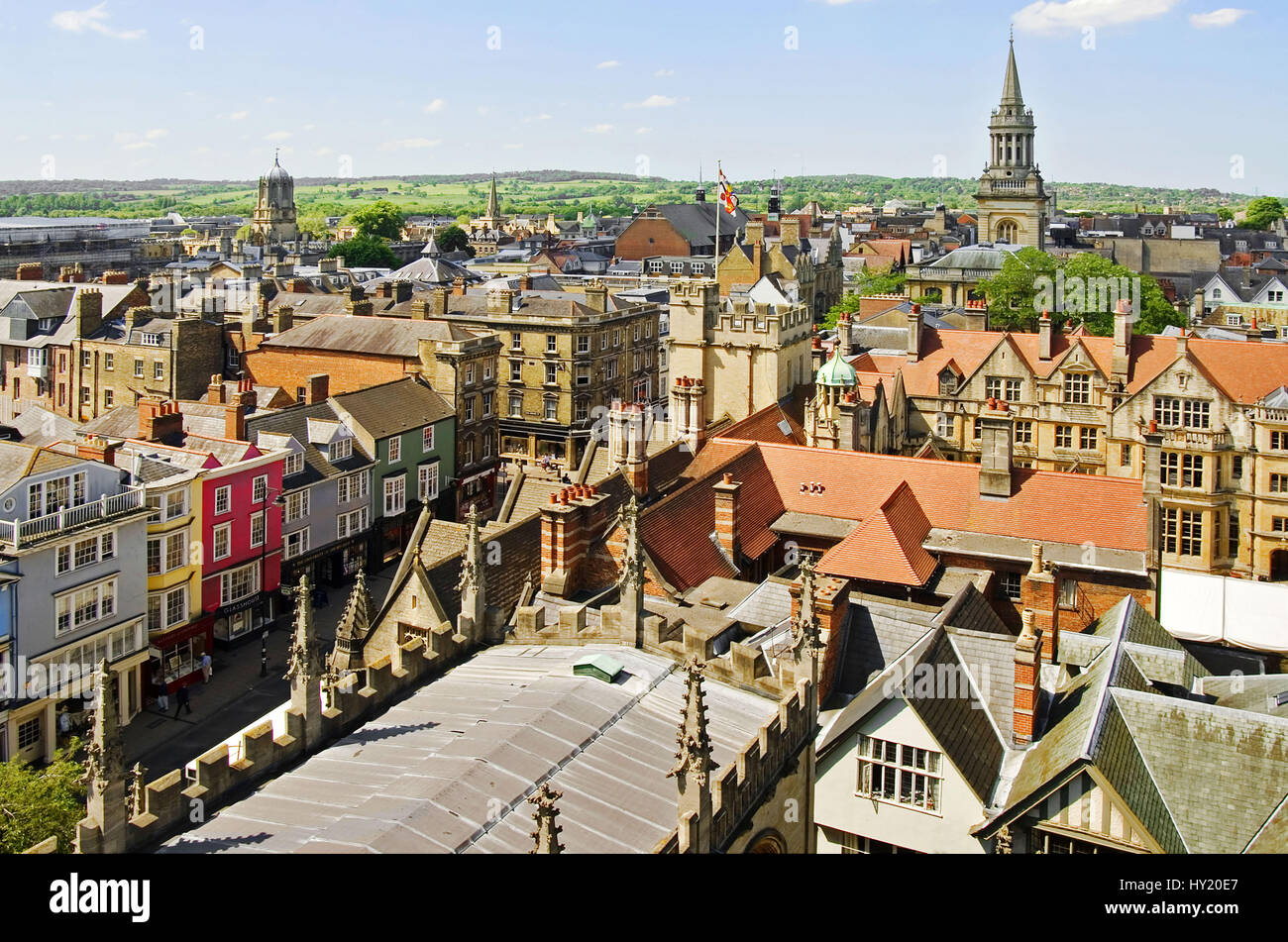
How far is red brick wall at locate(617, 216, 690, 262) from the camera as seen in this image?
16350 cm

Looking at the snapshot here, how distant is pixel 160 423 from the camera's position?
2126 inches

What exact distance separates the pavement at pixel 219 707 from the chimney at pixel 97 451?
9.11m

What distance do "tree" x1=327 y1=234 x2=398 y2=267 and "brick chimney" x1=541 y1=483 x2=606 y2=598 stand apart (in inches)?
5392

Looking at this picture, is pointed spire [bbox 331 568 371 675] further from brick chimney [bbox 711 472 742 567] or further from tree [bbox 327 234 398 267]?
tree [bbox 327 234 398 267]

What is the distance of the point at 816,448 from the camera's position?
154 feet

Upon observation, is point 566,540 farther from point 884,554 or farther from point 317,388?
point 317,388

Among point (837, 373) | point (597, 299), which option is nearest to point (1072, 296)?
point (597, 299)

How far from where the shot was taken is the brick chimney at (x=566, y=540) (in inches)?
1345

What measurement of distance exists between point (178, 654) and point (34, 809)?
21716mm

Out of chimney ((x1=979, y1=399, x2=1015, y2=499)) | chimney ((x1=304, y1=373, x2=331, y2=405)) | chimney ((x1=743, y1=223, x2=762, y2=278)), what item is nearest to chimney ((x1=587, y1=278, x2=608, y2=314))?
chimney ((x1=304, y1=373, x2=331, y2=405))

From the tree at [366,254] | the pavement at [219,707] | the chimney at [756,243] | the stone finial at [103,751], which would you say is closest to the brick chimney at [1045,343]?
the pavement at [219,707]

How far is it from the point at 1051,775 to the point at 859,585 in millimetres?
15692
